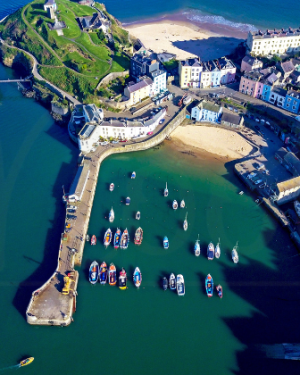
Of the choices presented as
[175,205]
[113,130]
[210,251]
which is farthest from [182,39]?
[210,251]

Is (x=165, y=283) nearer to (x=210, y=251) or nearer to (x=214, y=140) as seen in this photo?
(x=210, y=251)

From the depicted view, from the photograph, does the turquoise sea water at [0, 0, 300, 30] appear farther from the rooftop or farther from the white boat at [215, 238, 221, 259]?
the white boat at [215, 238, 221, 259]

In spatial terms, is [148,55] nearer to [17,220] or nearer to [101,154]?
[101,154]

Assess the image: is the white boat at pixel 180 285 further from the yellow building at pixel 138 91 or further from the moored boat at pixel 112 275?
the yellow building at pixel 138 91

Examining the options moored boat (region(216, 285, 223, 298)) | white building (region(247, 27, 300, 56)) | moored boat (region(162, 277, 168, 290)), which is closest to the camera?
moored boat (region(216, 285, 223, 298))

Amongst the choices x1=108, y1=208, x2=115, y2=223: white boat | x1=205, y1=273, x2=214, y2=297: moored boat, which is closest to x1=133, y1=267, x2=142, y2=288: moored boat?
x1=205, y1=273, x2=214, y2=297: moored boat

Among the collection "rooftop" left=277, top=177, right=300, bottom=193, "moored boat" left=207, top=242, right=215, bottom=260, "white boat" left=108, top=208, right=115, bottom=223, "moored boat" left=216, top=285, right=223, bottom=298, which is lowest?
"moored boat" left=216, top=285, right=223, bottom=298
